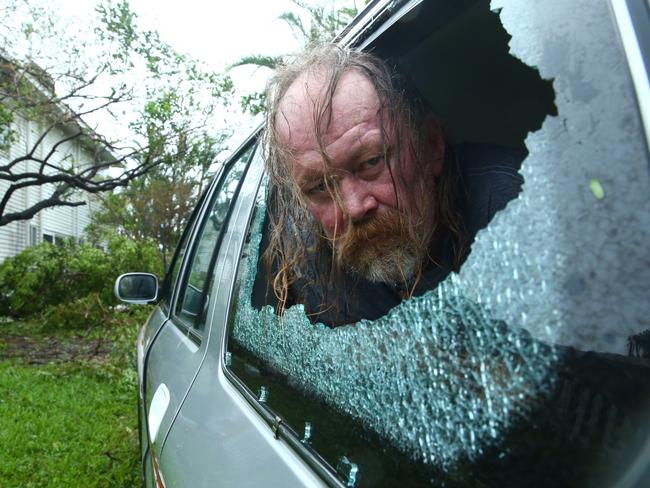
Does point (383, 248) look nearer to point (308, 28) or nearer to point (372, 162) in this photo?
point (372, 162)

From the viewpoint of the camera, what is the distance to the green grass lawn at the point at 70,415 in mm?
4285

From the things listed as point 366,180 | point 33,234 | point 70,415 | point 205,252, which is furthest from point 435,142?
point 33,234

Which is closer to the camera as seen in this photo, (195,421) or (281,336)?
(281,336)

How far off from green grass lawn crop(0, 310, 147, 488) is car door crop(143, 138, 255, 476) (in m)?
1.59

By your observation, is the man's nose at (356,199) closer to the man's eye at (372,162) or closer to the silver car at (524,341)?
the man's eye at (372,162)

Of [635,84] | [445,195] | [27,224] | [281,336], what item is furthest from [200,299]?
[27,224]

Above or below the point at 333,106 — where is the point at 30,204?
above

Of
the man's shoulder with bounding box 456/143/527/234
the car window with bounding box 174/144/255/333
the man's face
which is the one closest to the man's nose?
the man's face

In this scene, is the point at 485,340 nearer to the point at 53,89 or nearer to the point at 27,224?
the point at 53,89

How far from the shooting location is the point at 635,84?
584 millimetres

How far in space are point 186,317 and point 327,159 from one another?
1.57 m

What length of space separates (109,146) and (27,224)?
7.84 m

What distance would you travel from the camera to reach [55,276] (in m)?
12.6

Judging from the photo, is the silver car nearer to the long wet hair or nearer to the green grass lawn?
the long wet hair
